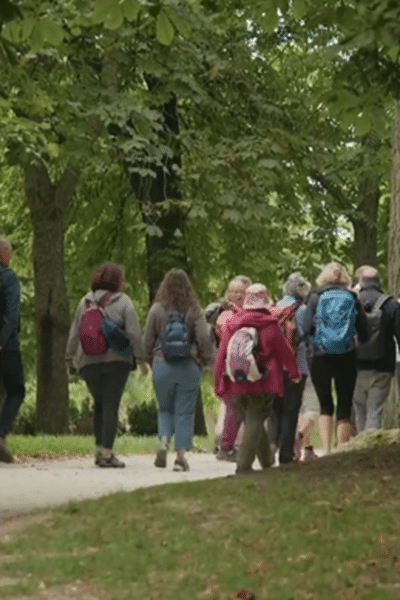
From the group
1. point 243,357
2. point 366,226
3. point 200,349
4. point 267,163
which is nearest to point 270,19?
point 243,357

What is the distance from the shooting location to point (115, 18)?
11125mm

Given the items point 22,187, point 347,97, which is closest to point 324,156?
point 22,187

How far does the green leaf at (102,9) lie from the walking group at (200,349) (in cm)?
526

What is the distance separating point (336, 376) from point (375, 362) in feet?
3.19

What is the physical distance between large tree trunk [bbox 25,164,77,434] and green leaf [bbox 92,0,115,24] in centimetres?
1598

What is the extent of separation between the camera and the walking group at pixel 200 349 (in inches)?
622

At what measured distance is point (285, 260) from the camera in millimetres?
28266

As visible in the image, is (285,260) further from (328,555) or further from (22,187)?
(328,555)

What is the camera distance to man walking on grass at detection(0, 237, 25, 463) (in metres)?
16.4

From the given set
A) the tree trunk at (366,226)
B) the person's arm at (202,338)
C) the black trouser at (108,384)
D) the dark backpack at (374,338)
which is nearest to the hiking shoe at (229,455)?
Result: the black trouser at (108,384)

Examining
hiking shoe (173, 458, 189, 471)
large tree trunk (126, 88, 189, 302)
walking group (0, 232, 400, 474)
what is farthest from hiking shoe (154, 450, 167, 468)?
large tree trunk (126, 88, 189, 302)

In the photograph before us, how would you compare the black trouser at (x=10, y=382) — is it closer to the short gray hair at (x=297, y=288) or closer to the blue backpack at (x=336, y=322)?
the short gray hair at (x=297, y=288)

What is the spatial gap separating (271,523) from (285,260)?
18.7m

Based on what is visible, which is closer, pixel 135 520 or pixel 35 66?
pixel 135 520
